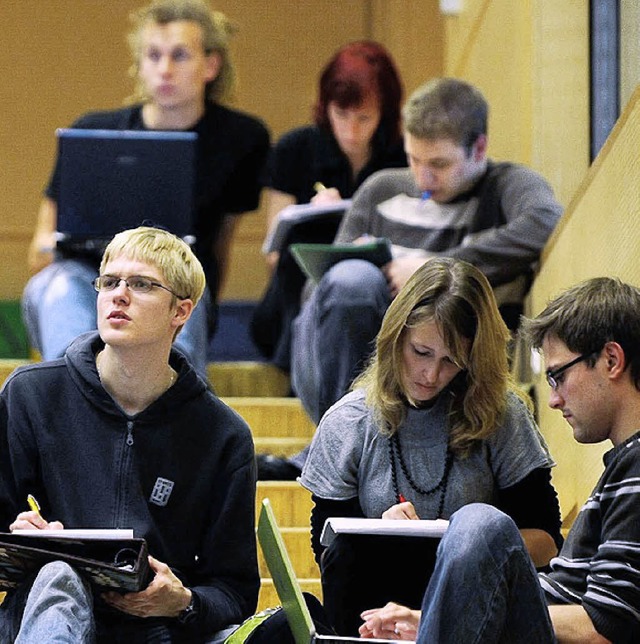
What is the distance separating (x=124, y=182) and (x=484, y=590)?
2389 millimetres

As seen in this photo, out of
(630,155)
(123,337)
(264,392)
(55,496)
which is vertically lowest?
(264,392)

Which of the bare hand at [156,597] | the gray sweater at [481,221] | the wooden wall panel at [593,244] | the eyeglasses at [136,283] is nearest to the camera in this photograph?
the bare hand at [156,597]

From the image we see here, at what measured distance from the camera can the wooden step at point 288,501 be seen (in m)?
4.09

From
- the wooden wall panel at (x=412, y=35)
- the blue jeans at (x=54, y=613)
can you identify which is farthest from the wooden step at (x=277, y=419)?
the wooden wall panel at (x=412, y=35)

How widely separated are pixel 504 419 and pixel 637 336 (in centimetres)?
48

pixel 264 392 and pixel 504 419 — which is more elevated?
pixel 504 419

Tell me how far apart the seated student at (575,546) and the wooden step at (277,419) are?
2.12 metres

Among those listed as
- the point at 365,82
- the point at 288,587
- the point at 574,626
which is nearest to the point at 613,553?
the point at 574,626

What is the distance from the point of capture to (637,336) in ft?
8.79

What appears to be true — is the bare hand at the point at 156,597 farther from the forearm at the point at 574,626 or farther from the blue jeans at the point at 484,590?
the forearm at the point at 574,626

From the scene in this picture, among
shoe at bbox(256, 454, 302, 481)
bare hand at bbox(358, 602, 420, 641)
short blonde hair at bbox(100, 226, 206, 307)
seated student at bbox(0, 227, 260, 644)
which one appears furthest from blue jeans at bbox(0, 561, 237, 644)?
shoe at bbox(256, 454, 302, 481)

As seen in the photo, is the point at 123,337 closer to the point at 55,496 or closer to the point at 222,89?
the point at 55,496

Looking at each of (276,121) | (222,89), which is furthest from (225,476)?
(276,121)

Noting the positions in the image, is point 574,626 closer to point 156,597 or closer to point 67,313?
point 156,597
